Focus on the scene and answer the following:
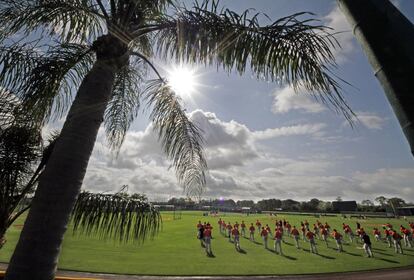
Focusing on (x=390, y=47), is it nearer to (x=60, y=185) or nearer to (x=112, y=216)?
(x=60, y=185)

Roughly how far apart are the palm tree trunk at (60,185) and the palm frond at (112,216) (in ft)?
4.65

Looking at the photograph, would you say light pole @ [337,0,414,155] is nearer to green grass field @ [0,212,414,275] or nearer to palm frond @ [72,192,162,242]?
palm frond @ [72,192,162,242]

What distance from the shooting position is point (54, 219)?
9.07 ft

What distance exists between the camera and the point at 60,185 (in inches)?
113

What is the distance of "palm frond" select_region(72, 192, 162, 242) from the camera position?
4.27m

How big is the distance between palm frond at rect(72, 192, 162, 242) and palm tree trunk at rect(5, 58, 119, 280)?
1418 mm

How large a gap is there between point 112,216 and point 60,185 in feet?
5.42

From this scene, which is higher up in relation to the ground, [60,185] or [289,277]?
[60,185]

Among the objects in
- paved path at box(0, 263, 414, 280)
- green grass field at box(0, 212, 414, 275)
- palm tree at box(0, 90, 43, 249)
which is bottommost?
paved path at box(0, 263, 414, 280)

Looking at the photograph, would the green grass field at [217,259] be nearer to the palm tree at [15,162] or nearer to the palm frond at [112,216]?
the palm tree at [15,162]

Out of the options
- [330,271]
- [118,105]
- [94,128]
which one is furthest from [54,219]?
[330,271]

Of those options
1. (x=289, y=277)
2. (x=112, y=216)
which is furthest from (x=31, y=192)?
(x=289, y=277)

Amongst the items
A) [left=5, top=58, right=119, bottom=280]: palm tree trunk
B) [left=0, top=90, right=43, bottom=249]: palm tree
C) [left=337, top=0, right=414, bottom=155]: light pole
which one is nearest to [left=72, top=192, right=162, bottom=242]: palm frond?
[left=5, top=58, right=119, bottom=280]: palm tree trunk

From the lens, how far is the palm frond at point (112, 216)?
14.0ft
